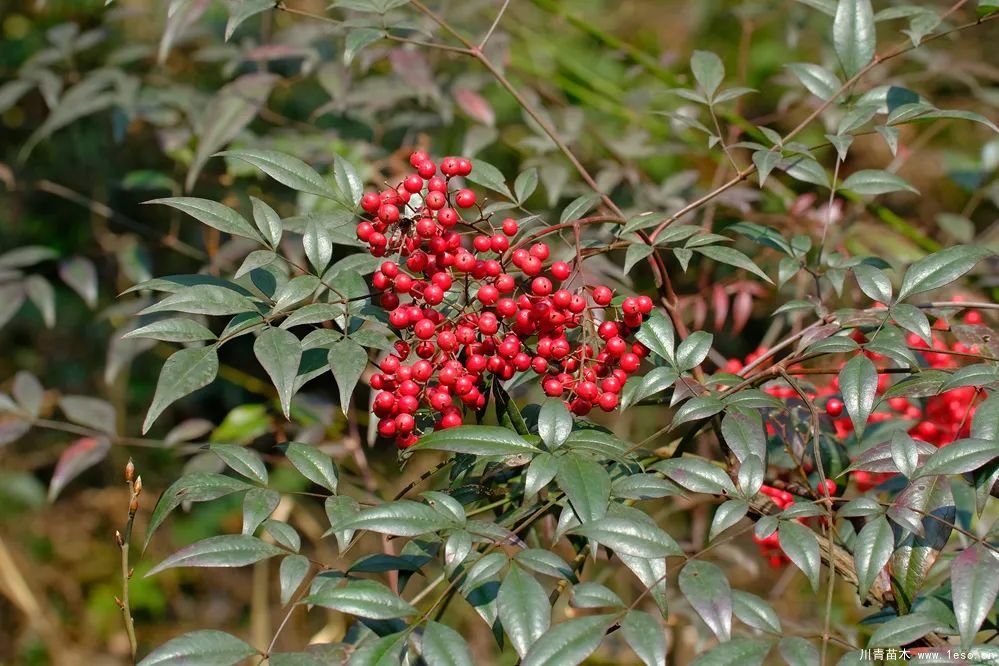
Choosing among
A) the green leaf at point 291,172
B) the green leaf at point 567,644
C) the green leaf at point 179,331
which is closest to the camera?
the green leaf at point 567,644

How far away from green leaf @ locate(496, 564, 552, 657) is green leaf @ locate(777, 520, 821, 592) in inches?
9.9

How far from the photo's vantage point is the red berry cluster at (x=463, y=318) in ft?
3.44

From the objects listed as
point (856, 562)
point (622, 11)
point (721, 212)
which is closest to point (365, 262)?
point (856, 562)

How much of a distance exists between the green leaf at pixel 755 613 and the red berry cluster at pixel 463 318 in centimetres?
27

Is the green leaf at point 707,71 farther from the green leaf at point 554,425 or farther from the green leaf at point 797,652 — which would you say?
the green leaf at point 797,652

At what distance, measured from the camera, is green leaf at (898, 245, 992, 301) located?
113 cm

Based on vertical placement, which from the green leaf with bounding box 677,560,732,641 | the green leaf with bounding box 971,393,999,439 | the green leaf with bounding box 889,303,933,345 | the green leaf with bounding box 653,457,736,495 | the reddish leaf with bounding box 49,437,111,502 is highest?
the green leaf with bounding box 889,303,933,345

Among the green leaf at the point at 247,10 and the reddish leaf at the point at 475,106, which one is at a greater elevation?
the green leaf at the point at 247,10

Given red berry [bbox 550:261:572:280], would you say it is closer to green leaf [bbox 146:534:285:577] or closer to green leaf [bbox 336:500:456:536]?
green leaf [bbox 336:500:456:536]

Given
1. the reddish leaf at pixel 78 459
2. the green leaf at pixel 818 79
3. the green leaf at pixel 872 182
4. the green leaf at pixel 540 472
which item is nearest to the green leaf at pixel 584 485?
the green leaf at pixel 540 472

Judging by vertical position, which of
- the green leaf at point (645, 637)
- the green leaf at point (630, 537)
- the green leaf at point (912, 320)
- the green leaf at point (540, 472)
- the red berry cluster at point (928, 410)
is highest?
the green leaf at point (912, 320)

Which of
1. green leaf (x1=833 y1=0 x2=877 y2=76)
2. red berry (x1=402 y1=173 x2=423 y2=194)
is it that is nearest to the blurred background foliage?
green leaf (x1=833 y1=0 x2=877 y2=76)

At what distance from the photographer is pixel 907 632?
0.90m

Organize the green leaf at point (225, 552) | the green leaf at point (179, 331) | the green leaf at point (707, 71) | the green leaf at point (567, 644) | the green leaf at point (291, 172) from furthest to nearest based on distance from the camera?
the green leaf at point (707, 71) → the green leaf at point (291, 172) → the green leaf at point (179, 331) → the green leaf at point (225, 552) → the green leaf at point (567, 644)
